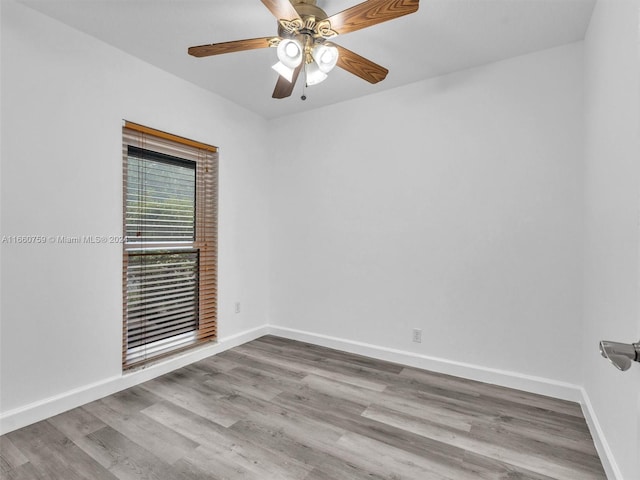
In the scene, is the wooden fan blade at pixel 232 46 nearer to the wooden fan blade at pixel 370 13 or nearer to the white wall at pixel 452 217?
the wooden fan blade at pixel 370 13

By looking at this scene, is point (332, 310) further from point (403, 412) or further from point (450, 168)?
point (450, 168)

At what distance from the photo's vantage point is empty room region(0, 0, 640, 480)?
5.73ft

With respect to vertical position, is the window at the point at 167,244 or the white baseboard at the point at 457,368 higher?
the window at the point at 167,244

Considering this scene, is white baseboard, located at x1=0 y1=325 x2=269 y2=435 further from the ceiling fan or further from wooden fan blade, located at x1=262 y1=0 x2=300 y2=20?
wooden fan blade, located at x1=262 y1=0 x2=300 y2=20

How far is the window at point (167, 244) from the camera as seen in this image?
2.67m

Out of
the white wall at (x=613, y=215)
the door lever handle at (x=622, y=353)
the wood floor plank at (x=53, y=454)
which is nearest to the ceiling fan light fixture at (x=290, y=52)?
the white wall at (x=613, y=215)

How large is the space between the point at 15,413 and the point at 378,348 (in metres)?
2.68

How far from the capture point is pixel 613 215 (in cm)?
160

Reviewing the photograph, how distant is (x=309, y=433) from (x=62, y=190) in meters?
2.25

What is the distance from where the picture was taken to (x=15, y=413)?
197 centimetres

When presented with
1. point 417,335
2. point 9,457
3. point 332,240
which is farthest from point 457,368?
point 9,457

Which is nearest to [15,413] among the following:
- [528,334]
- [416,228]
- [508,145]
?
[416,228]

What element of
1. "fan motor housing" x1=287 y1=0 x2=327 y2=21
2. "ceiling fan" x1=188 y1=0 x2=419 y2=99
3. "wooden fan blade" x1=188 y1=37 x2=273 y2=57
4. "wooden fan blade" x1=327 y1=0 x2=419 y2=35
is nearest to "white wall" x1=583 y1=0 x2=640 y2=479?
"wooden fan blade" x1=327 y1=0 x2=419 y2=35

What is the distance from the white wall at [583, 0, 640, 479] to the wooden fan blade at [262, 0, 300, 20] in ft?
4.56
